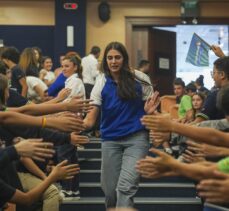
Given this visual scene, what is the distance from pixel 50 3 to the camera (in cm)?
1027

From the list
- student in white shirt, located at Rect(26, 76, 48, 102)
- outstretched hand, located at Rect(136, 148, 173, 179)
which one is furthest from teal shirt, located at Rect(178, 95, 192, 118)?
outstretched hand, located at Rect(136, 148, 173, 179)

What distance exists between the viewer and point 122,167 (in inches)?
166

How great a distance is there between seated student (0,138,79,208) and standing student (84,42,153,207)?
3.63 ft

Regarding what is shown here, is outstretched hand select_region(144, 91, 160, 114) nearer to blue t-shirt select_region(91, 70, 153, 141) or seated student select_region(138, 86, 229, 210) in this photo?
blue t-shirt select_region(91, 70, 153, 141)

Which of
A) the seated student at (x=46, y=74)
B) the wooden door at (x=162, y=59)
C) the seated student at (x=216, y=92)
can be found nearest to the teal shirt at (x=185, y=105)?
the seated student at (x=46, y=74)

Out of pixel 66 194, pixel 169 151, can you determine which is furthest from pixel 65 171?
pixel 169 151

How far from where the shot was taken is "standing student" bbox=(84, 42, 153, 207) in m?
4.18

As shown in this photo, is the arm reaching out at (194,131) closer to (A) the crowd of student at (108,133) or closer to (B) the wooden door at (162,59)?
(A) the crowd of student at (108,133)

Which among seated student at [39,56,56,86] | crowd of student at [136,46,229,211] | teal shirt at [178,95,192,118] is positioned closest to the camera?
crowd of student at [136,46,229,211]

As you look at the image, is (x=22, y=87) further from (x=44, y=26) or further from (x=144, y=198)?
(x=44, y=26)

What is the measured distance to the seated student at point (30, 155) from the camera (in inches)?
106

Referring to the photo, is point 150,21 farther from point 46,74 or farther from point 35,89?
point 35,89

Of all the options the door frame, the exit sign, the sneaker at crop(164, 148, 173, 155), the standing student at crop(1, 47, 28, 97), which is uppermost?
the exit sign

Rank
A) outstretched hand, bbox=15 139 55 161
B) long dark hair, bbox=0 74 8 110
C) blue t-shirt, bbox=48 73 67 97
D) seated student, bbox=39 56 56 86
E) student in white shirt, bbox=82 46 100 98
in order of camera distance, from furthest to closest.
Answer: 1. student in white shirt, bbox=82 46 100 98
2. seated student, bbox=39 56 56 86
3. blue t-shirt, bbox=48 73 67 97
4. long dark hair, bbox=0 74 8 110
5. outstretched hand, bbox=15 139 55 161
